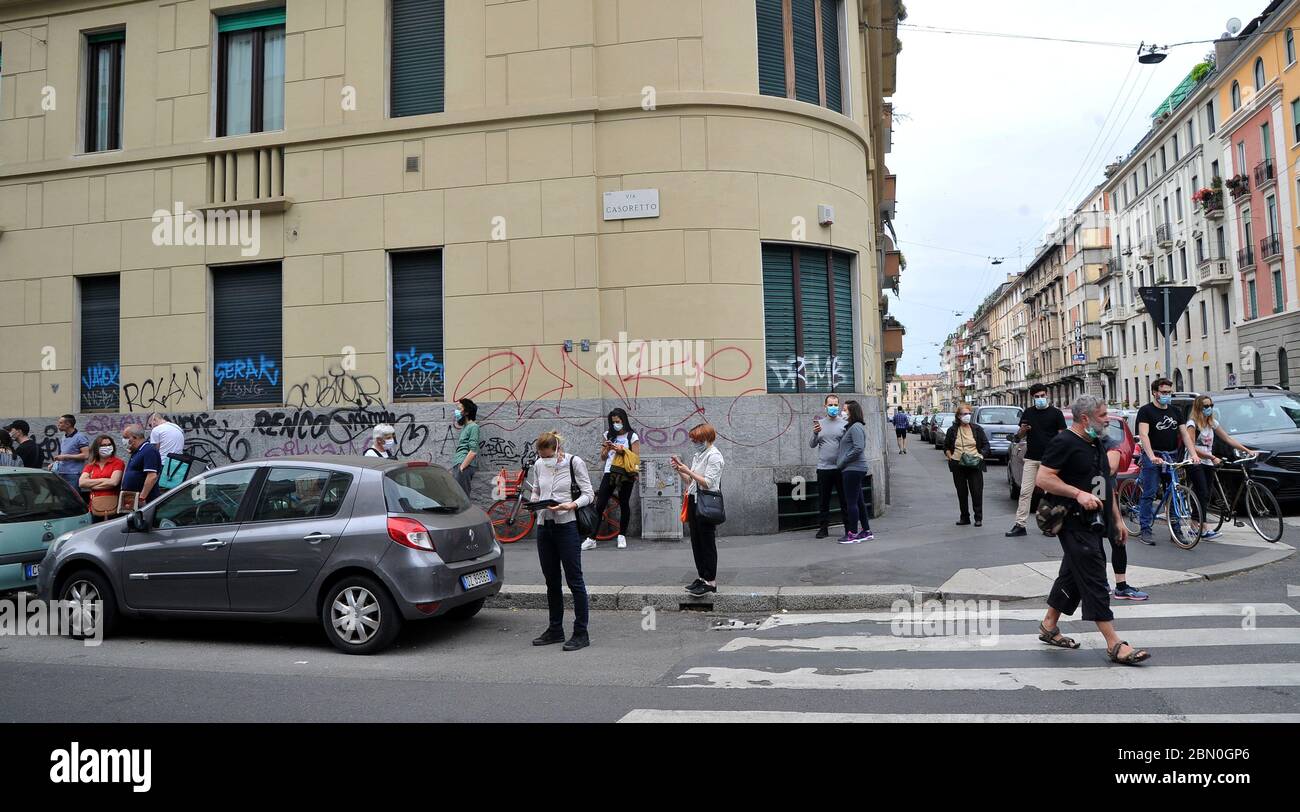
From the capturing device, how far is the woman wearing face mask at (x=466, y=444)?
11.3 metres

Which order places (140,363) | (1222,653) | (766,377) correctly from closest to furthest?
(1222,653)
(766,377)
(140,363)

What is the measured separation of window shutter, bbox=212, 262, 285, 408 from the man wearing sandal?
1139 centimetres

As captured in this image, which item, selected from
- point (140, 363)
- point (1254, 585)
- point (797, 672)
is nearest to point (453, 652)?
point (797, 672)

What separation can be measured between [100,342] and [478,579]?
10.8 m

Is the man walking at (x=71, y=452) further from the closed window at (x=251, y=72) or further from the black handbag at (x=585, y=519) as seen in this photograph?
the black handbag at (x=585, y=519)

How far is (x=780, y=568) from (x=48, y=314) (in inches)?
518

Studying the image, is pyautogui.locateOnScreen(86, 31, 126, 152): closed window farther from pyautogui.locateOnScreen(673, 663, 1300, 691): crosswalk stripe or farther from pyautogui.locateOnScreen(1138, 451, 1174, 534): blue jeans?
pyautogui.locateOnScreen(1138, 451, 1174, 534): blue jeans

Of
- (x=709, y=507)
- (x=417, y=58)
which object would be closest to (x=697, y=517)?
(x=709, y=507)

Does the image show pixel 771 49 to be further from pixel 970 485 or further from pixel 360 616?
pixel 360 616

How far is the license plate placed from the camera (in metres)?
6.77

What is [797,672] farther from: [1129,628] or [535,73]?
[535,73]

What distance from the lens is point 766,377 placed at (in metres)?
11.7

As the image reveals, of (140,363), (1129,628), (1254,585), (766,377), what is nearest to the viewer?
(1129,628)

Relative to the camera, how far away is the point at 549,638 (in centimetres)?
671
